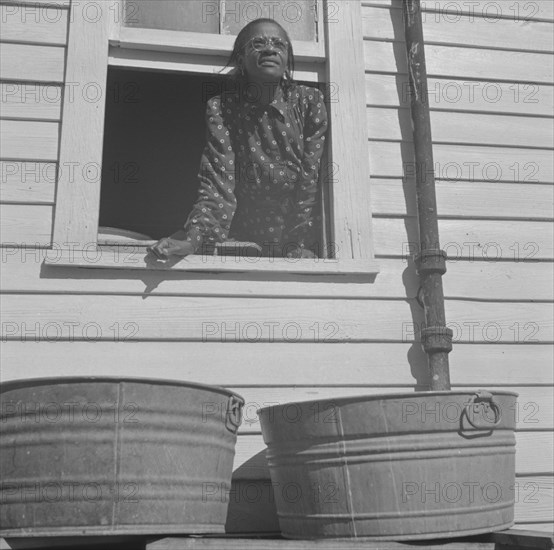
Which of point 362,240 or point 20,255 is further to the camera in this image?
point 362,240

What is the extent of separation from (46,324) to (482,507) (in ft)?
5.45

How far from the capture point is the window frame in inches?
121

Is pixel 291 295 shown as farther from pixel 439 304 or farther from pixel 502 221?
pixel 502 221

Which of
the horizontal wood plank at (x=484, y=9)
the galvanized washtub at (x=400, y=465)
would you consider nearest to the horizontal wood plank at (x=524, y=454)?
the galvanized washtub at (x=400, y=465)

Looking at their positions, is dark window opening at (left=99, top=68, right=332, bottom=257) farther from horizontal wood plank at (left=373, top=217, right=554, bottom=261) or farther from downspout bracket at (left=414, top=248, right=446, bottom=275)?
downspout bracket at (left=414, top=248, right=446, bottom=275)

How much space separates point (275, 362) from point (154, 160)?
3.05m

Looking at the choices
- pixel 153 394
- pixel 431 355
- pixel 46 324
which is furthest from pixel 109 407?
pixel 431 355

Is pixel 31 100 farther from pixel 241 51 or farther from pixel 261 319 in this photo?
pixel 261 319

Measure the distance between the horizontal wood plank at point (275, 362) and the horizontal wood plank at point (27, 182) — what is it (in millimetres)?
514

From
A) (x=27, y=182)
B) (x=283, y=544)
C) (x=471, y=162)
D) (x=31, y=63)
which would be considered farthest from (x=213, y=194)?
(x=283, y=544)

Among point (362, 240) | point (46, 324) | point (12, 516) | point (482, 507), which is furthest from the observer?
point (362, 240)

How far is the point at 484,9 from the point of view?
372cm

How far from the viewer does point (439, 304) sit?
10.3 feet

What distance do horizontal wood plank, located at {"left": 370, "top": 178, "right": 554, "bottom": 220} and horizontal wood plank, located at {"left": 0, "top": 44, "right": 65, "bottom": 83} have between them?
4.56 feet
